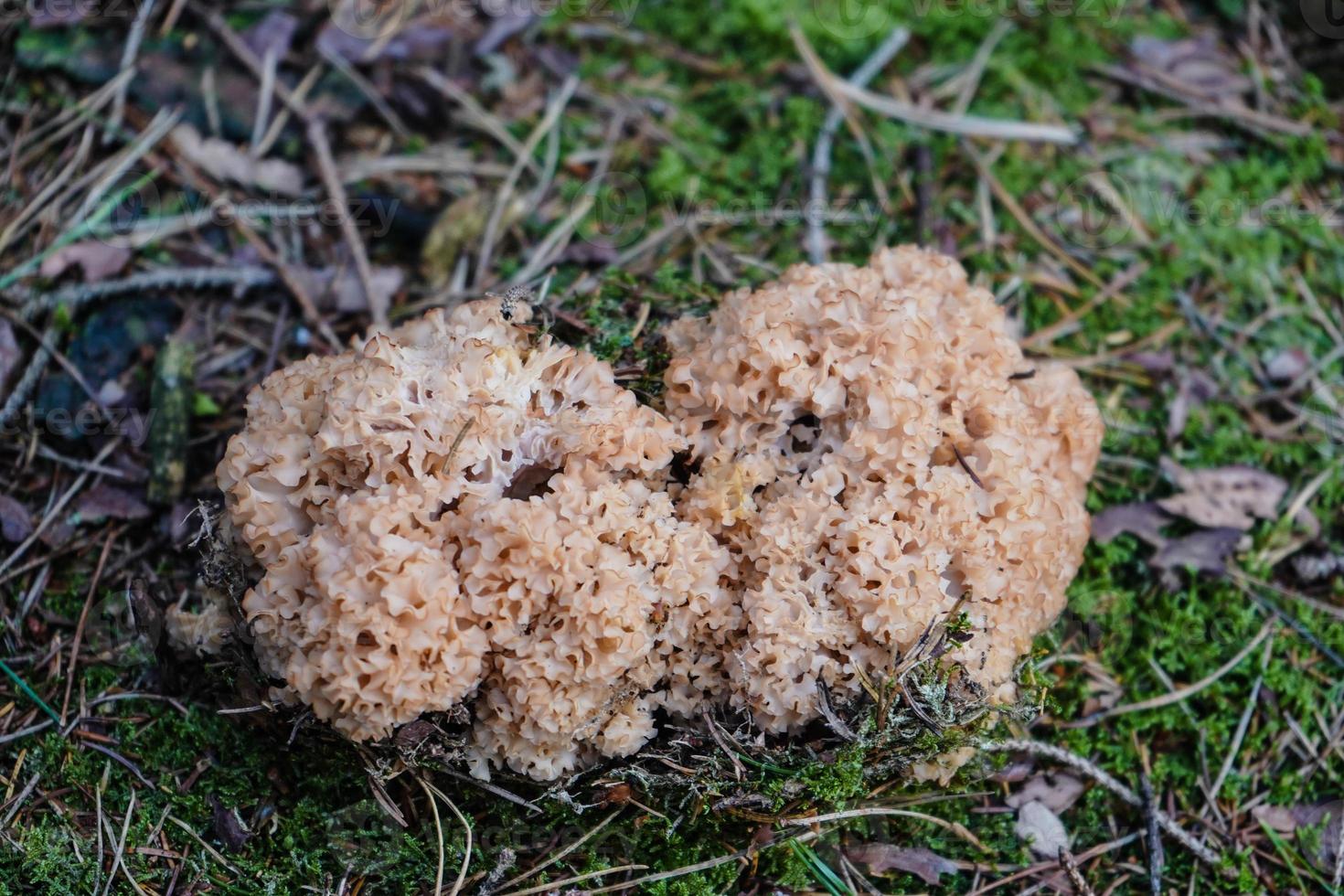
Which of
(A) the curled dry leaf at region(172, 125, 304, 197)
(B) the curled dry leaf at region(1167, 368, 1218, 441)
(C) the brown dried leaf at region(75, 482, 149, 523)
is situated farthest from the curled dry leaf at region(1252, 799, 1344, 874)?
(A) the curled dry leaf at region(172, 125, 304, 197)

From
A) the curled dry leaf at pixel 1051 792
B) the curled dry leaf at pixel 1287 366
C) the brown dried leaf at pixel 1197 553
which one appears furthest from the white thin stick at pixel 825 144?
the curled dry leaf at pixel 1051 792

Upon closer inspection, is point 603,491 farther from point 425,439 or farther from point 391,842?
point 391,842

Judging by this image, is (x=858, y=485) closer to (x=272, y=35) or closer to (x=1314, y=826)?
(x=1314, y=826)

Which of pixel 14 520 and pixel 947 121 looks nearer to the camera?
pixel 14 520

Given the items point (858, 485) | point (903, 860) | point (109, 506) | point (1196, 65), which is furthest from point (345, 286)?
point (1196, 65)

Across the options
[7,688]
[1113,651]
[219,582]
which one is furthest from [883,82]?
[7,688]

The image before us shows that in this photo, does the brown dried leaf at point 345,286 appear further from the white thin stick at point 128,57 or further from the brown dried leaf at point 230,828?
the brown dried leaf at point 230,828
